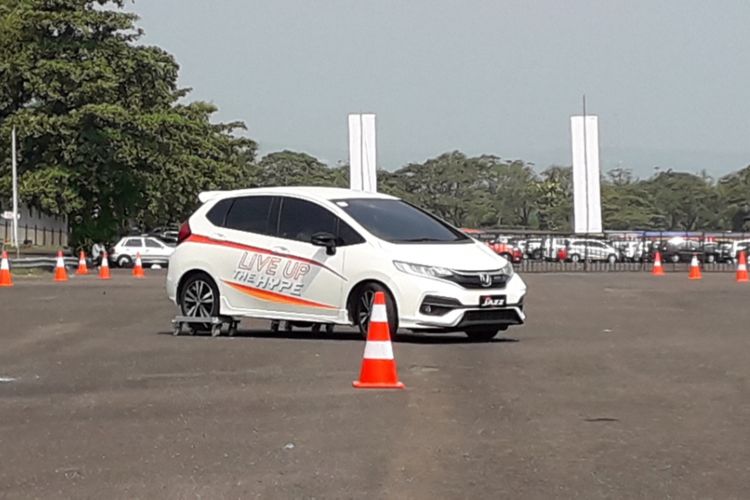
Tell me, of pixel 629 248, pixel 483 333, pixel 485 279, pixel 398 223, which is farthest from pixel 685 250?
pixel 485 279

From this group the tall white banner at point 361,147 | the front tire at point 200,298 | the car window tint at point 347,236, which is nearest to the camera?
the car window tint at point 347,236

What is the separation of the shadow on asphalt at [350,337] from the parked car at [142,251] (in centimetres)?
3770

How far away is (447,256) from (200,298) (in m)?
3.21

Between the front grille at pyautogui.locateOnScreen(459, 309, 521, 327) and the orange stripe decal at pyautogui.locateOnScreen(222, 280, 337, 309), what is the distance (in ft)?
5.27

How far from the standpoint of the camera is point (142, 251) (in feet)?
176

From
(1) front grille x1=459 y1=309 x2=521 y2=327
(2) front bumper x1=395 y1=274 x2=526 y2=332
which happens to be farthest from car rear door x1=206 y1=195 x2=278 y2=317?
(1) front grille x1=459 y1=309 x2=521 y2=327

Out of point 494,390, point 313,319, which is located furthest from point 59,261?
point 494,390

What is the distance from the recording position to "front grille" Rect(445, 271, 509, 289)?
14312 mm

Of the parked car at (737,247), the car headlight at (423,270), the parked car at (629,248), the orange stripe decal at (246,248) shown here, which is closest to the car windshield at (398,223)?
the car headlight at (423,270)

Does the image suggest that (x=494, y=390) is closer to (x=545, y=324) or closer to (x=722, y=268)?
(x=545, y=324)

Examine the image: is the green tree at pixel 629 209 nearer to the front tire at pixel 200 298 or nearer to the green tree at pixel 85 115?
the green tree at pixel 85 115

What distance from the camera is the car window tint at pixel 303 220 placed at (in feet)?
49.7

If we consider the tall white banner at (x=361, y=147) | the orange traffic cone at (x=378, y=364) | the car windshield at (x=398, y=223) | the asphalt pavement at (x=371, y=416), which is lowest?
the asphalt pavement at (x=371, y=416)

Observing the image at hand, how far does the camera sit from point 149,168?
183 ft
